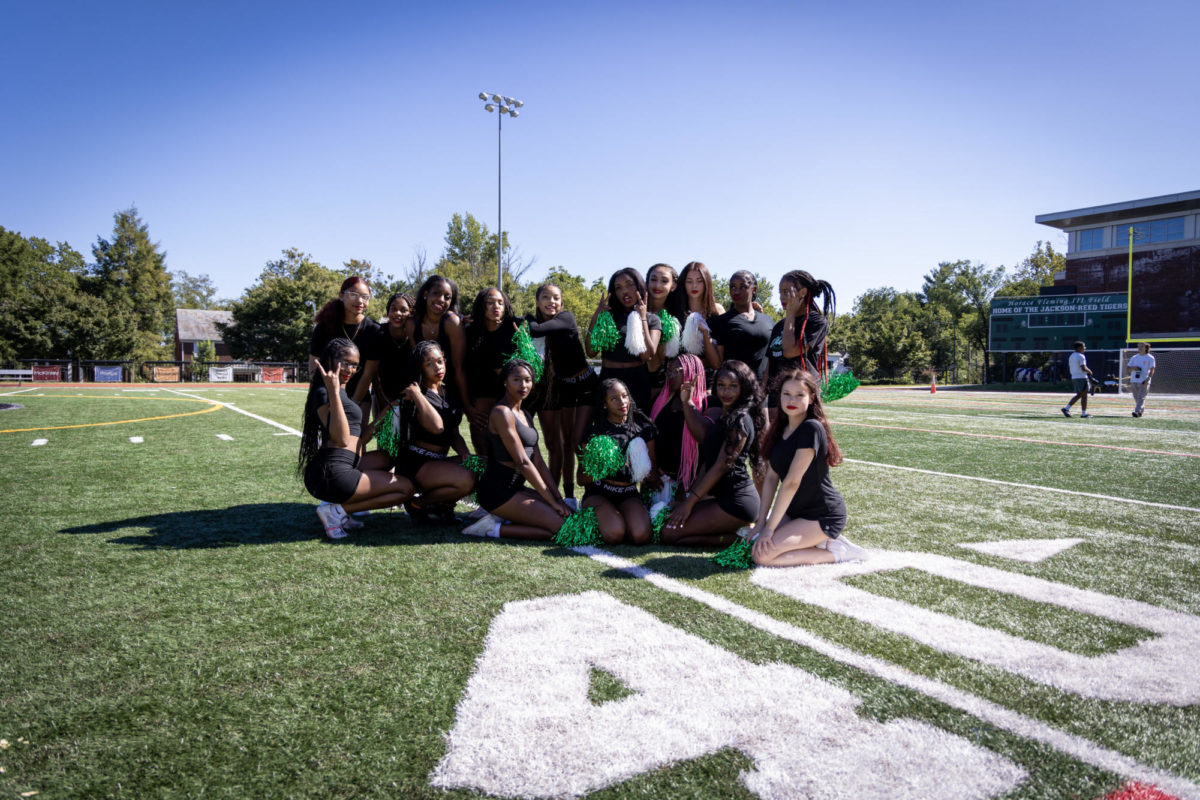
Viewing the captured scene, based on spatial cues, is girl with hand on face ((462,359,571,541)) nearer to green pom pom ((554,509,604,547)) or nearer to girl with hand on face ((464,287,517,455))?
green pom pom ((554,509,604,547))

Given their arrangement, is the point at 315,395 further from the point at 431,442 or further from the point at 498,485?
the point at 498,485

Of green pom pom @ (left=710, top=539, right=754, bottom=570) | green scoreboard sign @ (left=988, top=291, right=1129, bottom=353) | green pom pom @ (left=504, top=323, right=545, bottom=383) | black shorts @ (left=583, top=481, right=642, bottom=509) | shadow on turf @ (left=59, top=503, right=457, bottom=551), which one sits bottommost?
shadow on turf @ (left=59, top=503, right=457, bottom=551)

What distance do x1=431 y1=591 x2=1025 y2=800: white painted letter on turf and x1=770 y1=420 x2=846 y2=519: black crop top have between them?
143 centimetres

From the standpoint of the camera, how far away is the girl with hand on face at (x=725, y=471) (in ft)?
13.6

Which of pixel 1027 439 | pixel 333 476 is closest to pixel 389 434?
pixel 333 476

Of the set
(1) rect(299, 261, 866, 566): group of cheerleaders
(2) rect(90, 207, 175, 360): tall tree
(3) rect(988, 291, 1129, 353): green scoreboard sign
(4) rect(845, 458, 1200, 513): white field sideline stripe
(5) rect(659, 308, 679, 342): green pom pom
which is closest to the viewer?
(1) rect(299, 261, 866, 566): group of cheerleaders

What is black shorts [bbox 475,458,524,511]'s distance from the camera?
451 cm

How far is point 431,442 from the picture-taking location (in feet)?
16.0

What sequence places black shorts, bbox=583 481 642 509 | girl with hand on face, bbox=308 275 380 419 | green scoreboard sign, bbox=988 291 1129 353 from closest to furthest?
black shorts, bbox=583 481 642 509 → girl with hand on face, bbox=308 275 380 419 → green scoreboard sign, bbox=988 291 1129 353

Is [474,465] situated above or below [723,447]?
below

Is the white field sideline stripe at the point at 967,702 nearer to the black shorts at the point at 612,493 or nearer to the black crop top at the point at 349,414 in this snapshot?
the black shorts at the point at 612,493

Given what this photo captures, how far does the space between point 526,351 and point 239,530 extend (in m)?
2.32

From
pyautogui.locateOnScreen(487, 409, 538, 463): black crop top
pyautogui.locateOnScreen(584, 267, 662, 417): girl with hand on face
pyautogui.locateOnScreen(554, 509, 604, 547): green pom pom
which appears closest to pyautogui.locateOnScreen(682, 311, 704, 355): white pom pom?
pyautogui.locateOnScreen(584, 267, 662, 417): girl with hand on face

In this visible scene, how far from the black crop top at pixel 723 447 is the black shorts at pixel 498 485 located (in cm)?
126
